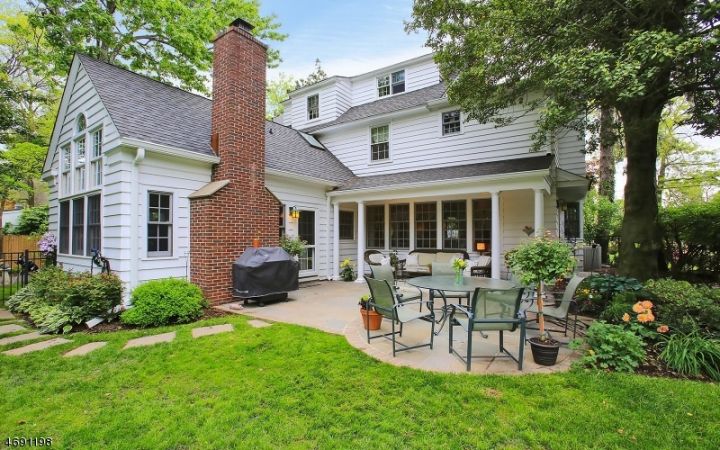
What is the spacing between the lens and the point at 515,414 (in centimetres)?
272

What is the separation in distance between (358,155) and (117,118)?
292 inches

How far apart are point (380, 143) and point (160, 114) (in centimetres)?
679

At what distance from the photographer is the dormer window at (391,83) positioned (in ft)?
40.8

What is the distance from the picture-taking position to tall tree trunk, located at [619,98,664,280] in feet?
19.7

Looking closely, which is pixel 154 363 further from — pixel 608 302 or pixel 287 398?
pixel 608 302

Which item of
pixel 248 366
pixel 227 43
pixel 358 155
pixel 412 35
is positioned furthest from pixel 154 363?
pixel 358 155

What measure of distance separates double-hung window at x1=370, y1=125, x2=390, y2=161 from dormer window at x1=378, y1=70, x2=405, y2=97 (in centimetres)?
225

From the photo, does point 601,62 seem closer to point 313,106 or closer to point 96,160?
point 96,160

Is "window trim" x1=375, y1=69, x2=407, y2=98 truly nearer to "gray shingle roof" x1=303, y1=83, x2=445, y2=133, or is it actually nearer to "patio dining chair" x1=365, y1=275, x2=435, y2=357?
"gray shingle roof" x1=303, y1=83, x2=445, y2=133

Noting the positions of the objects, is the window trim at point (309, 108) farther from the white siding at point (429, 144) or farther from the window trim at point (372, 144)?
the window trim at point (372, 144)

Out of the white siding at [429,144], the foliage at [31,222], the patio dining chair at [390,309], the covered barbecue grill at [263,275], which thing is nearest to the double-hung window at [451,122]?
the white siding at [429,144]

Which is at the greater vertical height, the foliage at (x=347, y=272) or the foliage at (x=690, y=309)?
the foliage at (x=690, y=309)

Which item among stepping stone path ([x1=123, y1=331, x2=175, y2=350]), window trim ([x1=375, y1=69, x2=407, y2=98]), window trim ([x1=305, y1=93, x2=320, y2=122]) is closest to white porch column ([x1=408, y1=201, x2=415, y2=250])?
window trim ([x1=375, y1=69, x2=407, y2=98])

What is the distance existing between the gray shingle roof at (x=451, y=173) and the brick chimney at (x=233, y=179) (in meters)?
3.42
